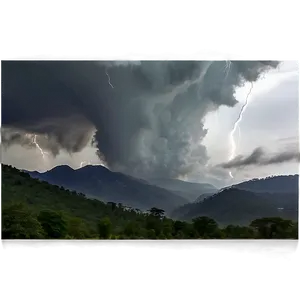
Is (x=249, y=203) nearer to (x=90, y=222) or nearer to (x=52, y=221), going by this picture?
(x=90, y=222)

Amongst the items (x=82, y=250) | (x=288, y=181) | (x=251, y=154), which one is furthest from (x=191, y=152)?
(x=82, y=250)

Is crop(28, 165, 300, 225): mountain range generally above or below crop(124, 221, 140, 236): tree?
above

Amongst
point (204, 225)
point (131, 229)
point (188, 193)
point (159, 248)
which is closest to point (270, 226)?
point (204, 225)

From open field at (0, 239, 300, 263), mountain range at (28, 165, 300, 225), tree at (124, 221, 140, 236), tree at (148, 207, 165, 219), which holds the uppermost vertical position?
mountain range at (28, 165, 300, 225)

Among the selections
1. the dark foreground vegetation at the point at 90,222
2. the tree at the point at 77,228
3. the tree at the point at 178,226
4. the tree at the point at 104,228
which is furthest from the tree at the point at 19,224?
the tree at the point at 178,226

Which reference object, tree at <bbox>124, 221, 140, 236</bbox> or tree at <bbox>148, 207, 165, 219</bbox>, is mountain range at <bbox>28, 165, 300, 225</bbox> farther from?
tree at <bbox>124, 221, 140, 236</bbox>

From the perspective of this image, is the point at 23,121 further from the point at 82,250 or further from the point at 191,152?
the point at 191,152

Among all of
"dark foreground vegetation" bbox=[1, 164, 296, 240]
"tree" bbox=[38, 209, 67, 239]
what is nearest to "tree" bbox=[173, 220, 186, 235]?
"dark foreground vegetation" bbox=[1, 164, 296, 240]
